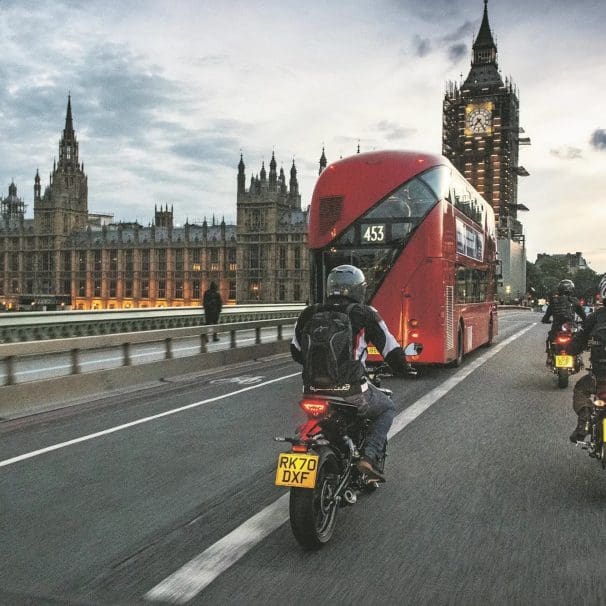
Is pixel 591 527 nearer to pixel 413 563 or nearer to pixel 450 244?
pixel 413 563

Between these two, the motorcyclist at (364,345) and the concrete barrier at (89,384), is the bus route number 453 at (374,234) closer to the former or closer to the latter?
the concrete barrier at (89,384)

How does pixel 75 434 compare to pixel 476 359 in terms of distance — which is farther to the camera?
pixel 476 359

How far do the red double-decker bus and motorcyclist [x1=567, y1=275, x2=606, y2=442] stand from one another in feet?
22.4

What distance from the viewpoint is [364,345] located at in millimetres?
4938

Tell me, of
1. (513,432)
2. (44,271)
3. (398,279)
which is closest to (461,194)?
(398,279)

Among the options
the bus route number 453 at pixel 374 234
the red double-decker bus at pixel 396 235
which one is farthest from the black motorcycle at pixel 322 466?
the bus route number 453 at pixel 374 234

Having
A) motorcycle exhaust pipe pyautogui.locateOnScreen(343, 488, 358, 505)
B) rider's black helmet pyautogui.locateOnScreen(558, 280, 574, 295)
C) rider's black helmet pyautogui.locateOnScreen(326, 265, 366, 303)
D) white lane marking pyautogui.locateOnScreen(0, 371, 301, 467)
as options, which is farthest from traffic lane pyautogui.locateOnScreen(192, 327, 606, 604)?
rider's black helmet pyautogui.locateOnScreen(558, 280, 574, 295)

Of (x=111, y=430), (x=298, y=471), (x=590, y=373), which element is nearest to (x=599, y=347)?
(x=590, y=373)

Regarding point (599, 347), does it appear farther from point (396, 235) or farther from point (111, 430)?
point (396, 235)

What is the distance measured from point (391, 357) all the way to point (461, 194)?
10932 mm

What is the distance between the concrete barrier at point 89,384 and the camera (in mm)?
10055

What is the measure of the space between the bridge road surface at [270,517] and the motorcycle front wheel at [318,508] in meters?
0.10

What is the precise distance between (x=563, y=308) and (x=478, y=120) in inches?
6432

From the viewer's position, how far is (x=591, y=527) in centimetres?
486
